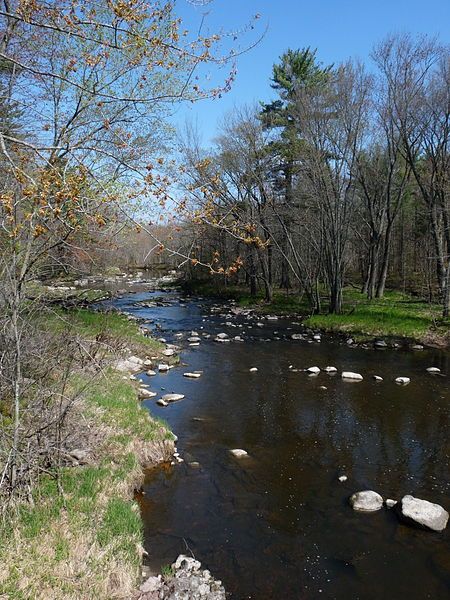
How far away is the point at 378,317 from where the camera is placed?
1992cm

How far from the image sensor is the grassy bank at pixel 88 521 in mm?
3963

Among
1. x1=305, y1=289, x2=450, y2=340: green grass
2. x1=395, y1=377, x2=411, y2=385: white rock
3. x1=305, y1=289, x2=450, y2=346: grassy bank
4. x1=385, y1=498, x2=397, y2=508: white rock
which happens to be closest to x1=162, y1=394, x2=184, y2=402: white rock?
x1=385, y1=498, x2=397, y2=508: white rock

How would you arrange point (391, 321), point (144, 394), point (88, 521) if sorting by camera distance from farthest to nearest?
point (391, 321), point (144, 394), point (88, 521)

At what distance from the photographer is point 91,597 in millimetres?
3961

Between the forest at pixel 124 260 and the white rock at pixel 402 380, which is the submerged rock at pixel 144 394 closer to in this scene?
the forest at pixel 124 260

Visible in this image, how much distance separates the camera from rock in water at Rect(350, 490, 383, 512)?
6.26 meters

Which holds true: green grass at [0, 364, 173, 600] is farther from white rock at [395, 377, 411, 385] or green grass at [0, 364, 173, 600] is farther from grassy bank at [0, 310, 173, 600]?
white rock at [395, 377, 411, 385]

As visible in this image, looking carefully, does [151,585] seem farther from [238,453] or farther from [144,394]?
[144,394]

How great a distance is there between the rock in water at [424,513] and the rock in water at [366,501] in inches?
13.4

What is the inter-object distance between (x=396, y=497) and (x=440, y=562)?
4.56ft

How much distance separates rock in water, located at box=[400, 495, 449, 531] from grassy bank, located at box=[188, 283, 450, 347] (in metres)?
Result: 12.1

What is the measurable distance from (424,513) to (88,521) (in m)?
4.26

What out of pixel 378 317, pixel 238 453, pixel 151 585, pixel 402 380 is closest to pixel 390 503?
pixel 238 453

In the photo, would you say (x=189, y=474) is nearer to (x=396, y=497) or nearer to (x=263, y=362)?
(x=396, y=497)
